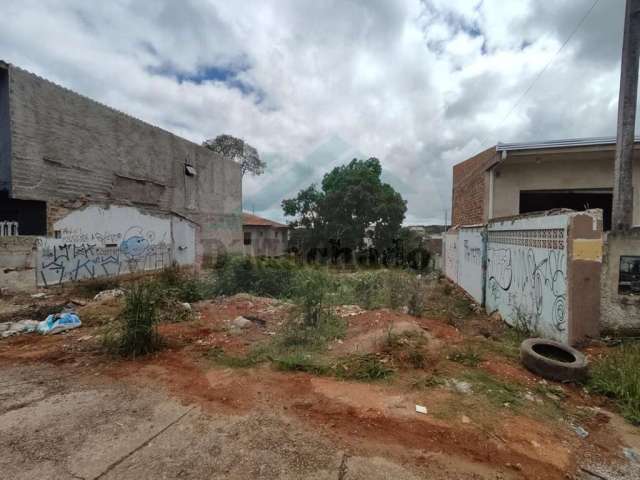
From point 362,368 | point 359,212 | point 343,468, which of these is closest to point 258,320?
point 362,368

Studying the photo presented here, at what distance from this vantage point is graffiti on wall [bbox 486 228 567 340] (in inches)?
181

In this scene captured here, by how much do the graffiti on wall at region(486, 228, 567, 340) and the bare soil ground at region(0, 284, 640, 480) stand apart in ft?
3.30

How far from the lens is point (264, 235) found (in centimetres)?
Result: 2884

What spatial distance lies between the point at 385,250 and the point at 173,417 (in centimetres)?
1866

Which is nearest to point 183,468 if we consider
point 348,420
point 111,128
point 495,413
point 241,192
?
point 348,420

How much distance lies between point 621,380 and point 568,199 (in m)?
9.55

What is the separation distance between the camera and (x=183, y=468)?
2.21 metres

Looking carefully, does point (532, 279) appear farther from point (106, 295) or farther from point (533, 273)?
point (106, 295)

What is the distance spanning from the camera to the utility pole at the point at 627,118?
17.5 feet

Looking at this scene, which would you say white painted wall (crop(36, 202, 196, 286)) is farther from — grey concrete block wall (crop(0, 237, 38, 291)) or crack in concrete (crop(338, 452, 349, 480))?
crack in concrete (crop(338, 452, 349, 480))

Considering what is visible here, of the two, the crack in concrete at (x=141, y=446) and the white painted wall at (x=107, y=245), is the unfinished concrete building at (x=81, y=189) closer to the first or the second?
the white painted wall at (x=107, y=245)

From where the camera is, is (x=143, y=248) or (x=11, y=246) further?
(x=143, y=248)

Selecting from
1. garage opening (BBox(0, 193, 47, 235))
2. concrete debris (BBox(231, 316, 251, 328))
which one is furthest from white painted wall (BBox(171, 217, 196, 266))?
concrete debris (BBox(231, 316, 251, 328))

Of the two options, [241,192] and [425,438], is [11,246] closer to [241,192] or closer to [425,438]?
[425,438]
